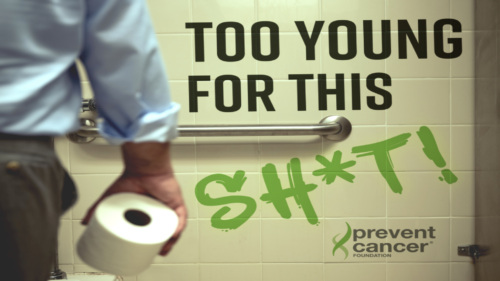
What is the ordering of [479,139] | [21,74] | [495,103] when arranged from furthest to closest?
[479,139] → [495,103] → [21,74]

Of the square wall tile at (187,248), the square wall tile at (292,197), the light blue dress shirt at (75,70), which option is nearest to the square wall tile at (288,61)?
the square wall tile at (292,197)

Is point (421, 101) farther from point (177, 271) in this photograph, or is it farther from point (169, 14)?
point (177, 271)

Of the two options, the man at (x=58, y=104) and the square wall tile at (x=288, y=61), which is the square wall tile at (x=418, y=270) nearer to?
the square wall tile at (x=288, y=61)

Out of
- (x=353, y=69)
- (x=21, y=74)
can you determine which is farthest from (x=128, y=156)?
(x=353, y=69)

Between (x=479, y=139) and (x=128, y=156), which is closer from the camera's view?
(x=128, y=156)

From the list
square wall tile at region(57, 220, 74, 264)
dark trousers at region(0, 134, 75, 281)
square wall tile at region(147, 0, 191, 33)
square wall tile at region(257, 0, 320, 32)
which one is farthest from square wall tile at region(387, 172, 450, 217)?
dark trousers at region(0, 134, 75, 281)

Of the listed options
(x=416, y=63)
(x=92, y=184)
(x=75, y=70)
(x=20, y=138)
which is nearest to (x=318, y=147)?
(x=416, y=63)

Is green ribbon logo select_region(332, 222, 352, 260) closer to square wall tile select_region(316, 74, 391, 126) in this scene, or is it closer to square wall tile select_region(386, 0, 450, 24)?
square wall tile select_region(316, 74, 391, 126)

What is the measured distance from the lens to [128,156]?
859 mm

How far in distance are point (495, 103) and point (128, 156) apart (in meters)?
1.28

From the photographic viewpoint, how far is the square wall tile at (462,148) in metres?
1.88

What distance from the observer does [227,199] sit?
6.25 ft

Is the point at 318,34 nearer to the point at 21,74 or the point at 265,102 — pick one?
the point at 265,102

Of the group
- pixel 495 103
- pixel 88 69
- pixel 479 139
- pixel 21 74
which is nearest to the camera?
pixel 21 74
